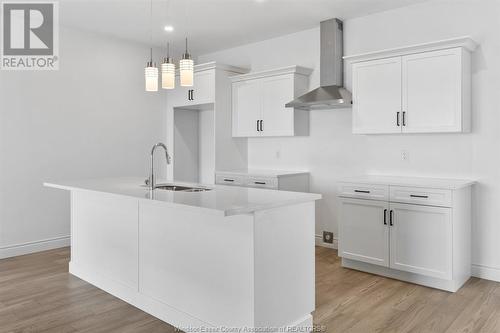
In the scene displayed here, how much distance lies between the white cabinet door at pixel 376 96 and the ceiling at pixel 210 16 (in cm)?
69

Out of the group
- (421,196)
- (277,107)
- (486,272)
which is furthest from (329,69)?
(486,272)

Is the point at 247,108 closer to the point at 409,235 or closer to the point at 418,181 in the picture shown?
the point at 418,181

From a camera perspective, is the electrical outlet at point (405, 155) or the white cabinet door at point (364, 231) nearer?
the white cabinet door at point (364, 231)

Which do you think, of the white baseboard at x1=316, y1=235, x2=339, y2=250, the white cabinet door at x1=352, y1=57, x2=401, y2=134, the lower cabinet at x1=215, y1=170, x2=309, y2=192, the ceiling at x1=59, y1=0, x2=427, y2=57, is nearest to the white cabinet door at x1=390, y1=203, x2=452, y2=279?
the white cabinet door at x1=352, y1=57, x2=401, y2=134

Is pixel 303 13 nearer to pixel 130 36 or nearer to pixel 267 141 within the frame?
pixel 267 141

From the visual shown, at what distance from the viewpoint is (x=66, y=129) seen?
491cm

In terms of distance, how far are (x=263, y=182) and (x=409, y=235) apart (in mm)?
1776

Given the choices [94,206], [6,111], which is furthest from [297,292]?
[6,111]

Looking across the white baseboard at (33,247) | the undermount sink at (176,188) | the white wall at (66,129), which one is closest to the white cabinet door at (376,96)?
the undermount sink at (176,188)

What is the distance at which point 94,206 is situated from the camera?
3492mm

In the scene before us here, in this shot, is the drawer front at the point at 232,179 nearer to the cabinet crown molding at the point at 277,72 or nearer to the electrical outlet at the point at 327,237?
the electrical outlet at the point at 327,237

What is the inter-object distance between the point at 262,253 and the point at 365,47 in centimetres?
304

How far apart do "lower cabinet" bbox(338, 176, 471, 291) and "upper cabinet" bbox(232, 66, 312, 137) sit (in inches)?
48.4

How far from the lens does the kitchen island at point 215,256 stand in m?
2.30
